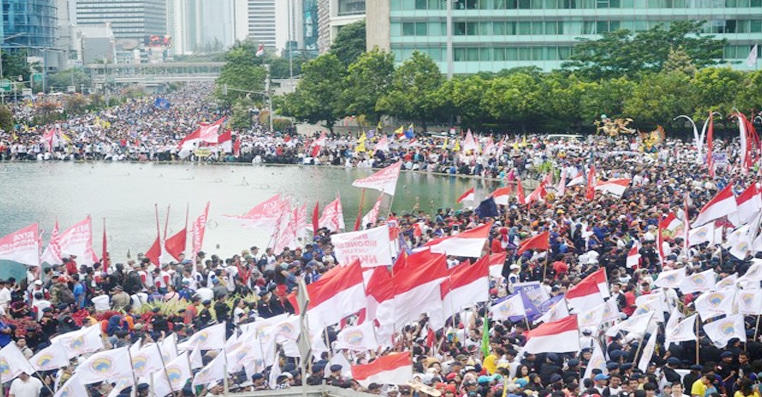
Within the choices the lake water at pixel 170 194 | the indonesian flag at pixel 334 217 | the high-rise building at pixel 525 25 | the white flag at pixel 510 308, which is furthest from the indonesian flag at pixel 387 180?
the high-rise building at pixel 525 25

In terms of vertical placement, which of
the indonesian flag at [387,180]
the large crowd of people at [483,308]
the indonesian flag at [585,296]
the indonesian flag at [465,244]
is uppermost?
the indonesian flag at [387,180]

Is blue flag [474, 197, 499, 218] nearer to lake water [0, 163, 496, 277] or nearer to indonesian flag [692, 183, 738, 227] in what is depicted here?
lake water [0, 163, 496, 277]

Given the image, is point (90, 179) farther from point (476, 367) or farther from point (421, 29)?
point (476, 367)

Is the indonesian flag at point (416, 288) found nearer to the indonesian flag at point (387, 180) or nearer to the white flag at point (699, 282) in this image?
the white flag at point (699, 282)

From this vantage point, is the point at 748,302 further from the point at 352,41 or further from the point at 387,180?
the point at 352,41

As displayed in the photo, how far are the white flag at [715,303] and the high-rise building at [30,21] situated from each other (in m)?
130

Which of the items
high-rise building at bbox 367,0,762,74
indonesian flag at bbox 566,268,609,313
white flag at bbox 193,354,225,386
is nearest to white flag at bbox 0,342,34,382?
white flag at bbox 193,354,225,386

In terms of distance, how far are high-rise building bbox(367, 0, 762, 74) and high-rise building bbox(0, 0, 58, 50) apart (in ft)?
247

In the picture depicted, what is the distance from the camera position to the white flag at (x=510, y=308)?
1669 cm

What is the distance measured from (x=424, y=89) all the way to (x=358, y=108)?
3.65m

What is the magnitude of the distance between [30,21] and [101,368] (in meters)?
139

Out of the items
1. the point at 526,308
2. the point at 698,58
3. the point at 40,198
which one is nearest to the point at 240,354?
the point at 526,308

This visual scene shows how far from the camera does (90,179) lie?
4878 cm

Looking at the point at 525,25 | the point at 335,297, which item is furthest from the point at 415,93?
the point at 335,297
